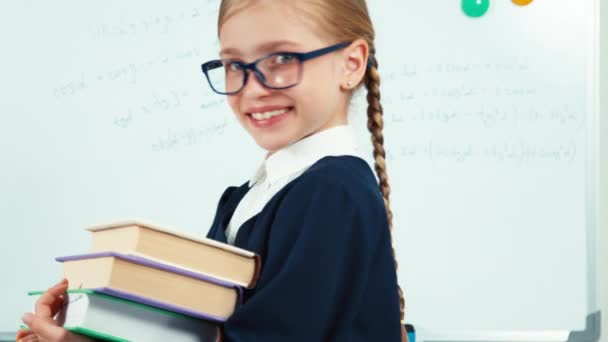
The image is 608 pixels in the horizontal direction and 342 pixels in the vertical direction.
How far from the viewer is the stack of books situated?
0.70 m

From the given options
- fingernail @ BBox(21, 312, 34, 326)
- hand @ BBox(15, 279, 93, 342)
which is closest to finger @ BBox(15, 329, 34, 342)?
hand @ BBox(15, 279, 93, 342)

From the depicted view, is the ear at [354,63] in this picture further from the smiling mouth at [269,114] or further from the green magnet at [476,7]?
the green magnet at [476,7]

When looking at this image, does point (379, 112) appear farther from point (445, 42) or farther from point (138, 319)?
point (445, 42)

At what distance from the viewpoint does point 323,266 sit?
2.42ft

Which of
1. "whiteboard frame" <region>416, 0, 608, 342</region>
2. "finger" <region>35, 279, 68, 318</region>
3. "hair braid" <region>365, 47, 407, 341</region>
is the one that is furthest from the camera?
"whiteboard frame" <region>416, 0, 608, 342</region>

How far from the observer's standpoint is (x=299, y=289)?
73cm

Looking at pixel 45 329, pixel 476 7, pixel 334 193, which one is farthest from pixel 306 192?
pixel 476 7

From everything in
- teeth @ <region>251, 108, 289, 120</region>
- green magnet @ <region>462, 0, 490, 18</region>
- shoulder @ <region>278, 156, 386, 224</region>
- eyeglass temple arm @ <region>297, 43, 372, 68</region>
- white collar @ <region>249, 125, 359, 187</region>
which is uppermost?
green magnet @ <region>462, 0, 490, 18</region>

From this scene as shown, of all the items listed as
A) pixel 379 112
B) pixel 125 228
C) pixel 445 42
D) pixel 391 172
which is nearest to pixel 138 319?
pixel 125 228

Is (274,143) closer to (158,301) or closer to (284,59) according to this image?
(284,59)

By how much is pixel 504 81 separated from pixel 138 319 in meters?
1.40

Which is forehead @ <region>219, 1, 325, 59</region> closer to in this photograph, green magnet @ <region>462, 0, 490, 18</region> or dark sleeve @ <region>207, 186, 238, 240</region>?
dark sleeve @ <region>207, 186, 238, 240</region>

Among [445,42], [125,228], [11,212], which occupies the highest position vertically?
[445,42]

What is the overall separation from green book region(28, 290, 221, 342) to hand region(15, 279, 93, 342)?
1 centimetres
